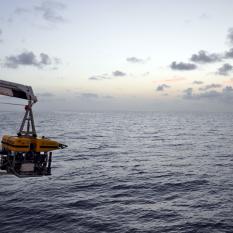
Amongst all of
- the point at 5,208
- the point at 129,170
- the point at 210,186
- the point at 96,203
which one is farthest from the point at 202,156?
the point at 5,208

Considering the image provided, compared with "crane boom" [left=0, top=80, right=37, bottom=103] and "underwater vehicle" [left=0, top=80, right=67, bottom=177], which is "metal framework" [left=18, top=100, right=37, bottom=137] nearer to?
"underwater vehicle" [left=0, top=80, right=67, bottom=177]

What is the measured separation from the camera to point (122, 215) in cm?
2039

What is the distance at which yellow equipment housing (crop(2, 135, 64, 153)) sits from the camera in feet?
51.2

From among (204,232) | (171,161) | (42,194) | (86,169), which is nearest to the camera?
(204,232)

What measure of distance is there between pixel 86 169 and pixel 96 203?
13321mm

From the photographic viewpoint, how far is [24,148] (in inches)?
622

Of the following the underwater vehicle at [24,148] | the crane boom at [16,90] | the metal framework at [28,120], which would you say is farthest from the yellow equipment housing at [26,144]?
the crane boom at [16,90]

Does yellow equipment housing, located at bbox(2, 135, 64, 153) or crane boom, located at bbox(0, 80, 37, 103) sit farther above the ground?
crane boom, located at bbox(0, 80, 37, 103)

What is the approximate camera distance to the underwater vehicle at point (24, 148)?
15773 mm

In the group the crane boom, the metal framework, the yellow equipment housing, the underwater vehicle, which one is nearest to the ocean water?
the underwater vehicle

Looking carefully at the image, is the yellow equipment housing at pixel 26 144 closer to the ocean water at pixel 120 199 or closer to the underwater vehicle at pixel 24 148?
the underwater vehicle at pixel 24 148

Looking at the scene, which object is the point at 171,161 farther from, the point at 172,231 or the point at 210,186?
the point at 172,231

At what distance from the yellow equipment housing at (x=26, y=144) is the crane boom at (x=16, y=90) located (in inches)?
99.7

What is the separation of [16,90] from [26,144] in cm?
345
